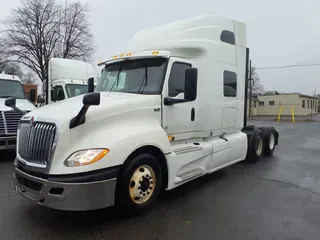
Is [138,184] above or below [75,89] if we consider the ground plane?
below

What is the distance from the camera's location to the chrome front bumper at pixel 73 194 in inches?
139

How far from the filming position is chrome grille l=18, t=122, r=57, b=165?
3.76 meters

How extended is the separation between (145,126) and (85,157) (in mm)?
1177

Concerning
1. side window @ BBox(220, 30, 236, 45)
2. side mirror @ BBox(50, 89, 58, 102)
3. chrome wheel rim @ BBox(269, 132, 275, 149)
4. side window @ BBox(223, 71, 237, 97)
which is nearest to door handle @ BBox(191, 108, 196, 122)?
side window @ BBox(223, 71, 237, 97)

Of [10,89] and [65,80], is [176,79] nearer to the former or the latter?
[10,89]

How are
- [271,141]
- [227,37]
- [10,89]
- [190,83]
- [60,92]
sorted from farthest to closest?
[60,92]
[10,89]
[271,141]
[227,37]
[190,83]

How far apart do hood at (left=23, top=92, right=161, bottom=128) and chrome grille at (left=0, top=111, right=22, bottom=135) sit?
382 centimetres

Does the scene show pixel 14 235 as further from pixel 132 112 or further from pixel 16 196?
pixel 132 112

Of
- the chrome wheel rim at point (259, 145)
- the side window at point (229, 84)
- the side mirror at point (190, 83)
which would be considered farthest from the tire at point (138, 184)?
the chrome wheel rim at point (259, 145)

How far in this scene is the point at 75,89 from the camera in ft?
36.6

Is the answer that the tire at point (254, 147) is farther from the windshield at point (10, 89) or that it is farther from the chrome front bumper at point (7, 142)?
the windshield at point (10, 89)

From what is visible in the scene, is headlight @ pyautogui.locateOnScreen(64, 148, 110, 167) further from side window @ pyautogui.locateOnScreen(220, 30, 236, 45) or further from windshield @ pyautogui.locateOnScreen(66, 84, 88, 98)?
windshield @ pyautogui.locateOnScreen(66, 84, 88, 98)

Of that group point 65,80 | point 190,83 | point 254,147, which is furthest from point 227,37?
point 65,80

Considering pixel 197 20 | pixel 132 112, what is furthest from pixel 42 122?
pixel 197 20
